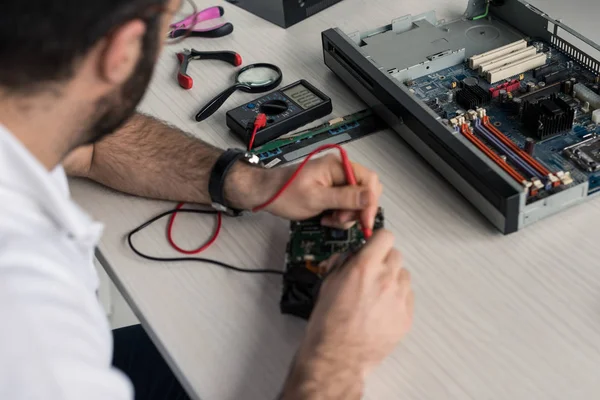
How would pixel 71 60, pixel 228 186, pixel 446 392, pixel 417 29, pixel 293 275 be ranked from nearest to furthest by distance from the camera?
1. pixel 71 60
2. pixel 446 392
3. pixel 293 275
4. pixel 228 186
5. pixel 417 29

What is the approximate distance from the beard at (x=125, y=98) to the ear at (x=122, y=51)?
2 centimetres

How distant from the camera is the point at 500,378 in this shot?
3.22ft

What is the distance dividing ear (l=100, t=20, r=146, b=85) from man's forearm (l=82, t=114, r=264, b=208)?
1.24ft

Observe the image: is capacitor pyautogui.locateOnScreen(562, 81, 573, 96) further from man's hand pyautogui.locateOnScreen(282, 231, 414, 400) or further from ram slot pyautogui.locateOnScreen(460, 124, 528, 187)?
man's hand pyautogui.locateOnScreen(282, 231, 414, 400)

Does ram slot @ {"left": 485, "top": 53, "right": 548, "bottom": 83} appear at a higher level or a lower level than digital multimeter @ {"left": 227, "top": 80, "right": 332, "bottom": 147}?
higher

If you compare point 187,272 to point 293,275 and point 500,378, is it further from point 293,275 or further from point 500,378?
point 500,378

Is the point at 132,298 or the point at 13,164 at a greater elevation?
the point at 13,164

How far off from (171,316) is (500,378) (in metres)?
0.48

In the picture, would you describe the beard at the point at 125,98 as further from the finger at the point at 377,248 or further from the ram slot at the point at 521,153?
the ram slot at the point at 521,153

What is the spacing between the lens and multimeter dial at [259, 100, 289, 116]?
4.80 feet

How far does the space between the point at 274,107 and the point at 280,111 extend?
0.6 inches

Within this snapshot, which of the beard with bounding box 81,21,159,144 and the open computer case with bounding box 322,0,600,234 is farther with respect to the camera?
the open computer case with bounding box 322,0,600,234

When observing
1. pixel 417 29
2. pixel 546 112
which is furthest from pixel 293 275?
pixel 417 29

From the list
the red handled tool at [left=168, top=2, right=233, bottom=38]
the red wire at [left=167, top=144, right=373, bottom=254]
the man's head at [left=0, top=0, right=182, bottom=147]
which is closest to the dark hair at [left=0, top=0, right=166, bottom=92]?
the man's head at [left=0, top=0, right=182, bottom=147]
